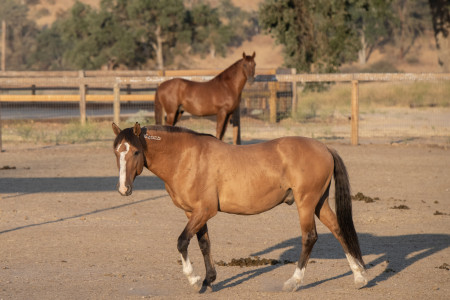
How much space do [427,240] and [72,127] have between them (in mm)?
17077

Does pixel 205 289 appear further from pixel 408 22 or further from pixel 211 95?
pixel 408 22

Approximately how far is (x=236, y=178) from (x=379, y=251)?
2603 millimetres

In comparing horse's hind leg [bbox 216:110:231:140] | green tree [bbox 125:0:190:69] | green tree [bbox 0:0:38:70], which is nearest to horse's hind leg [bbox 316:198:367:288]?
horse's hind leg [bbox 216:110:231:140]

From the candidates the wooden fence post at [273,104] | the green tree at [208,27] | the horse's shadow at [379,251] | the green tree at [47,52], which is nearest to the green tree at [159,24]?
the green tree at [208,27]

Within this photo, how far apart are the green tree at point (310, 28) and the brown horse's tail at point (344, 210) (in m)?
21.4

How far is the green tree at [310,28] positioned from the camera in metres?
28.6

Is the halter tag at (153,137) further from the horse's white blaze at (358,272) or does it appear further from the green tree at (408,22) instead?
the green tree at (408,22)

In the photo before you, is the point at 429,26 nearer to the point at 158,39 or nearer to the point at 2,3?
the point at 158,39

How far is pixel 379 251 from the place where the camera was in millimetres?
8758

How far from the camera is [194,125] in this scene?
23828 millimetres

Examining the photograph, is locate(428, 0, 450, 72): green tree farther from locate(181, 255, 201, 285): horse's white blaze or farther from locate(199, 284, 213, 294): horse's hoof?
locate(181, 255, 201, 285): horse's white blaze

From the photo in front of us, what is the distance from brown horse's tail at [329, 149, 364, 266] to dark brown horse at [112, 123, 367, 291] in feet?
0.04

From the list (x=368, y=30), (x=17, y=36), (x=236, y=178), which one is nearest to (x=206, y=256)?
(x=236, y=178)

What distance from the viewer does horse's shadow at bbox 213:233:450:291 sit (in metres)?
7.66
